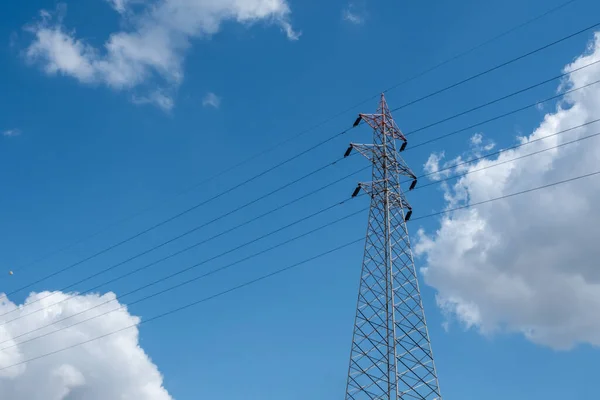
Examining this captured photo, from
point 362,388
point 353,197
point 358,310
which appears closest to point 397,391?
point 362,388

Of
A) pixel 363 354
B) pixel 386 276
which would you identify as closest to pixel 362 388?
pixel 363 354

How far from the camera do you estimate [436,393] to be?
33.7 meters

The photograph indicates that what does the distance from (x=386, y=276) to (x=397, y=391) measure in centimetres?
702

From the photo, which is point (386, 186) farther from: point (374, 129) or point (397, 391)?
point (397, 391)

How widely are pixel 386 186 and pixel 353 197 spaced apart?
226 centimetres

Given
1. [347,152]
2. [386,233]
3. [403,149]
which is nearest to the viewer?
[386,233]

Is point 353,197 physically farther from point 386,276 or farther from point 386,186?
point 386,276

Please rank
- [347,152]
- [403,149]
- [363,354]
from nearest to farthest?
[363,354] → [347,152] → [403,149]

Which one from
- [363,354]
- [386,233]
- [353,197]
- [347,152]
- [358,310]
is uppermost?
[347,152]

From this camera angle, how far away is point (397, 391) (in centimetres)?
3325

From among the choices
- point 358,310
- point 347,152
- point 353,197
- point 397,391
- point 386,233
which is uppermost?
point 347,152

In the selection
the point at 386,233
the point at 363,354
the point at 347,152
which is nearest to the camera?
the point at 363,354

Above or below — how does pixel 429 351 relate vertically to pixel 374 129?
below

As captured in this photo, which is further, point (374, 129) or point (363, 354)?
point (374, 129)
